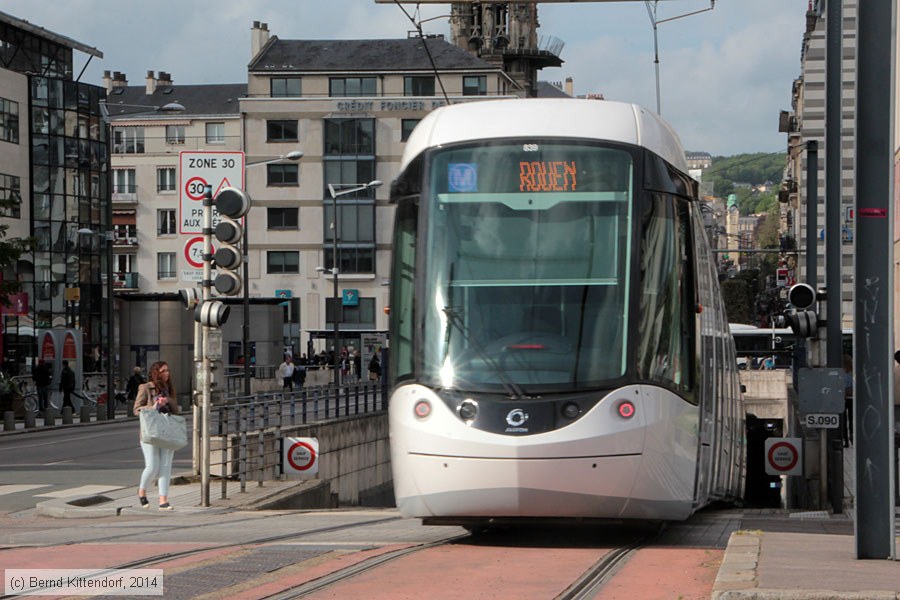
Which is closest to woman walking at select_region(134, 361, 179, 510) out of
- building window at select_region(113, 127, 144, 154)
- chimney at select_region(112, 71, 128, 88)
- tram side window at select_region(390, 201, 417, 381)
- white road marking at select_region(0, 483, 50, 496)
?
white road marking at select_region(0, 483, 50, 496)

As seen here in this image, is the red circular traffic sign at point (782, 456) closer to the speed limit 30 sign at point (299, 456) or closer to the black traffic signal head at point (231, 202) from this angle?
the speed limit 30 sign at point (299, 456)

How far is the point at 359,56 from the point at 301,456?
73.3 m

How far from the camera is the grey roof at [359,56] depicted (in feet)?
302

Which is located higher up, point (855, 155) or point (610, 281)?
point (855, 155)

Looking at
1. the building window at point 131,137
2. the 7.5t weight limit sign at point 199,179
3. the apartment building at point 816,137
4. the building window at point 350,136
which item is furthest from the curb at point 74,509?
the building window at point 131,137

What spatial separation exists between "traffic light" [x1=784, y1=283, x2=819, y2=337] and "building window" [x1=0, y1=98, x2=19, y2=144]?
179 ft

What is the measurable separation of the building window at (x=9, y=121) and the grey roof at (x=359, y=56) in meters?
23.9

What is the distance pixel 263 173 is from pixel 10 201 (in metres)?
53.3

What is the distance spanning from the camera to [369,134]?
91500 mm

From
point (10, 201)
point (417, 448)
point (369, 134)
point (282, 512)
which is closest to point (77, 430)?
point (10, 201)

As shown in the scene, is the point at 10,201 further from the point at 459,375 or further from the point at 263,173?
the point at 263,173

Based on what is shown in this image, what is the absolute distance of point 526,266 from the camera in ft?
39.4

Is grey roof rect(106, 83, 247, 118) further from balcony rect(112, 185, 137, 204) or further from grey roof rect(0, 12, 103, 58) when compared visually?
grey roof rect(0, 12, 103, 58)

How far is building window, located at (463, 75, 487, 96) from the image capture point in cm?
9206
